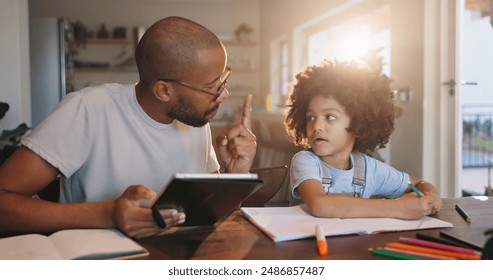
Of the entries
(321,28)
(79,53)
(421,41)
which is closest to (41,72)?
(79,53)

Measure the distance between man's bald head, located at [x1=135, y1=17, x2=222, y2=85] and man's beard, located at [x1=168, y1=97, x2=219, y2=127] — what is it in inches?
2.6

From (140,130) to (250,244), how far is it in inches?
19.6

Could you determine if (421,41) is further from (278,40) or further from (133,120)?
(278,40)

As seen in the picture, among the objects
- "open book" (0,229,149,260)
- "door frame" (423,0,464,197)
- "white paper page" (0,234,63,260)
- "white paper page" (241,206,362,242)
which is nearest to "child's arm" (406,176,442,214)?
"white paper page" (241,206,362,242)

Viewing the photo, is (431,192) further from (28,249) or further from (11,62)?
(11,62)

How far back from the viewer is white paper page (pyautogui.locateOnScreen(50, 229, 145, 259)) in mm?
730

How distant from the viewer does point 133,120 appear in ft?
3.95

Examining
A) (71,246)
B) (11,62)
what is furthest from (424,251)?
(11,62)

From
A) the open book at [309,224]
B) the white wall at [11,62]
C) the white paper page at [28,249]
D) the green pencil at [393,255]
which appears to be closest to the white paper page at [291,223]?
the open book at [309,224]

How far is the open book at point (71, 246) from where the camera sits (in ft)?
2.41

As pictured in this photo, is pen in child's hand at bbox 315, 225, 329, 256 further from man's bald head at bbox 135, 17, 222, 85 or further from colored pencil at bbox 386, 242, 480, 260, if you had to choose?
man's bald head at bbox 135, 17, 222, 85

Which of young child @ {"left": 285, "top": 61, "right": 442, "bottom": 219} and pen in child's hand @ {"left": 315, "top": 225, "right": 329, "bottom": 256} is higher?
young child @ {"left": 285, "top": 61, "right": 442, "bottom": 219}
